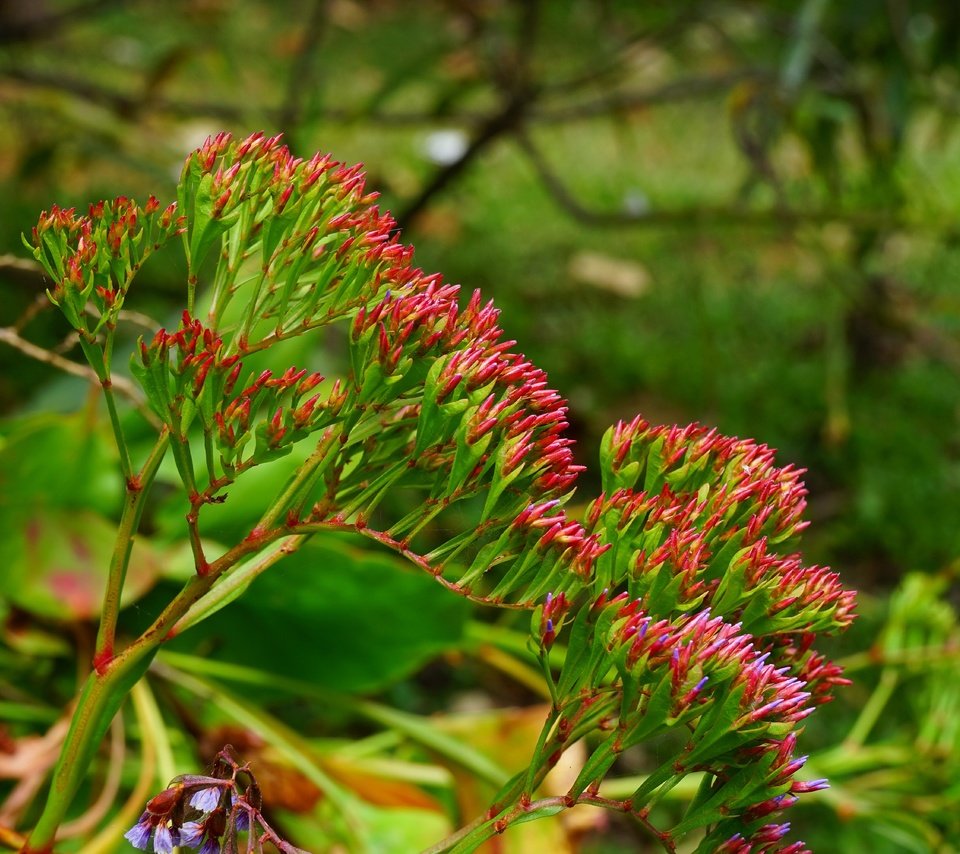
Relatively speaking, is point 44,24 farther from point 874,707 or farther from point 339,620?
point 874,707

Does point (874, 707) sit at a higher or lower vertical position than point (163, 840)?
lower

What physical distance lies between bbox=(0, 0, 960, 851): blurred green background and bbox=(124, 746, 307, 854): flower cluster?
1.63 feet

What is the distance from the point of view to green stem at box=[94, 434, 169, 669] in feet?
1.63

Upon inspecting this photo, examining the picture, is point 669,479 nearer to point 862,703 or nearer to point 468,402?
point 468,402

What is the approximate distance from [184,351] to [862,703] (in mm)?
1532

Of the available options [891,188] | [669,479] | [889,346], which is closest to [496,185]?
[889,346]

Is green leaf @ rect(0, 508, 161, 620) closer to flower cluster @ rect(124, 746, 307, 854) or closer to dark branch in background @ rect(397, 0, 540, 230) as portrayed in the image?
flower cluster @ rect(124, 746, 307, 854)

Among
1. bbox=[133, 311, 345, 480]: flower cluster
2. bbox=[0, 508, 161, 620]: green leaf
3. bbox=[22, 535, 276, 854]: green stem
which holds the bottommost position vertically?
bbox=[0, 508, 161, 620]: green leaf

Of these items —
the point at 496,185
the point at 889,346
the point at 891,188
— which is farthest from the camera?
the point at 496,185

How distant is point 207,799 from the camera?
18.9 inches

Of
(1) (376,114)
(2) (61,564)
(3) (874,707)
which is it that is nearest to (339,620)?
(2) (61,564)

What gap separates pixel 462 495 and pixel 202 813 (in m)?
0.16

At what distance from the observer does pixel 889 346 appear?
108 inches

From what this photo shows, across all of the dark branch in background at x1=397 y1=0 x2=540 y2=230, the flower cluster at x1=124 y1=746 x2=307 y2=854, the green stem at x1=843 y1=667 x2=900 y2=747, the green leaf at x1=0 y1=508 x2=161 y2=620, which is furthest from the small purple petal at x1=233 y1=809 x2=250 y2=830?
the dark branch in background at x1=397 y1=0 x2=540 y2=230
